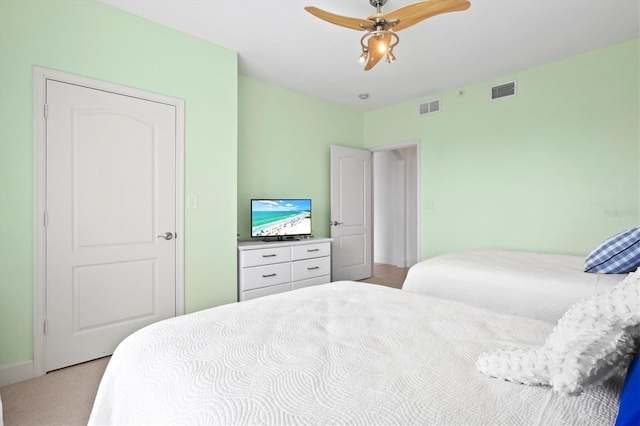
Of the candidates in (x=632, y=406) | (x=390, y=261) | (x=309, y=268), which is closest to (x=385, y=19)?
(x=632, y=406)

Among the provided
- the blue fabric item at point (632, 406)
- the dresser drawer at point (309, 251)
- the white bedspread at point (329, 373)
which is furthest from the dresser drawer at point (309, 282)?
the blue fabric item at point (632, 406)

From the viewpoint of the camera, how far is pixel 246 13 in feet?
8.52

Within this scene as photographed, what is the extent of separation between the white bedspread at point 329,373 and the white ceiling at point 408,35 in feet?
7.51

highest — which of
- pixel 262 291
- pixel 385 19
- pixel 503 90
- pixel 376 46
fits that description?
pixel 503 90

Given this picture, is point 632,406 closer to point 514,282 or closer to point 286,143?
point 514,282

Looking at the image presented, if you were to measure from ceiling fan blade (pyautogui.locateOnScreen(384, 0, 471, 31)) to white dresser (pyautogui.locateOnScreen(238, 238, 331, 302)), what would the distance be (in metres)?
2.34

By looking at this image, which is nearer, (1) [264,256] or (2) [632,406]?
(2) [632,406]

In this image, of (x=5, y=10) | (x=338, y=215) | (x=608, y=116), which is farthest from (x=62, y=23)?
(x=608, y=116)

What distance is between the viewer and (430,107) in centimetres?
445

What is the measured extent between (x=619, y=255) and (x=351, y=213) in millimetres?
3253

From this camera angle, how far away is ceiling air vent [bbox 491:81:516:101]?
12.2ft

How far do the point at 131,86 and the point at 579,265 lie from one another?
12.0 ft

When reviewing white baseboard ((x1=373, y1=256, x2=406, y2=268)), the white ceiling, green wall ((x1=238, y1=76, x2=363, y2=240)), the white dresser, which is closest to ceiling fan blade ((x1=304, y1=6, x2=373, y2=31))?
the white ceiling

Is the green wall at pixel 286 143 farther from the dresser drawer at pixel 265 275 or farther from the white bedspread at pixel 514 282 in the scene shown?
the white bedspread at pixel 514 282
